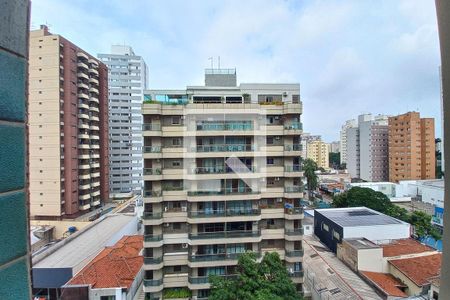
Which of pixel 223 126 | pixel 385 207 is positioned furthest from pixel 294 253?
pixel 385 207

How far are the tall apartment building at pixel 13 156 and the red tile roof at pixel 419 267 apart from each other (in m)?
13.1

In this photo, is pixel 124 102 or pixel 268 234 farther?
pixel 124 102

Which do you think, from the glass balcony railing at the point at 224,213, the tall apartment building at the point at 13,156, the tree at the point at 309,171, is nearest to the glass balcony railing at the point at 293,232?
the glass balcony railing at the point at 224,213

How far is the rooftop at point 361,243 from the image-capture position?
38.2ft

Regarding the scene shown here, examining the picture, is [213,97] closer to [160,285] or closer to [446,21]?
[160,285]

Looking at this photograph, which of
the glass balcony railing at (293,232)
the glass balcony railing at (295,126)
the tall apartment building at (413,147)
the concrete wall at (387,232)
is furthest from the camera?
the tall apartment building at (413,147)

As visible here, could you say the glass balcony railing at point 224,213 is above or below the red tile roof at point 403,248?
above

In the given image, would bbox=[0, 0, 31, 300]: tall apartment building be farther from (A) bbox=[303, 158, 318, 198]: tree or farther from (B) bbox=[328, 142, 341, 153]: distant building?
(B) bbox=[328, 142, 341, 153]: distant building

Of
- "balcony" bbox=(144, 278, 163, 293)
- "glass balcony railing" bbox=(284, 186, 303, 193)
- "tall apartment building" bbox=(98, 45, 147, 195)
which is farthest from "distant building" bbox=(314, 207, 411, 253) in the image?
"tall apartment building" bbox=(98, 45, 147, 195)

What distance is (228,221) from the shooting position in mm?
9336

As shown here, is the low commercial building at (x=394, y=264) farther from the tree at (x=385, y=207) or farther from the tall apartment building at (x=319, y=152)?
the tall apartment building at (x=319, y=152)

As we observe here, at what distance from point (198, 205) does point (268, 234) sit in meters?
3.12

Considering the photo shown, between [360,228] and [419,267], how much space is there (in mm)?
3322

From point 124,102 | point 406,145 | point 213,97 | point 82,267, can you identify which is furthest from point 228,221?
point 406,145
